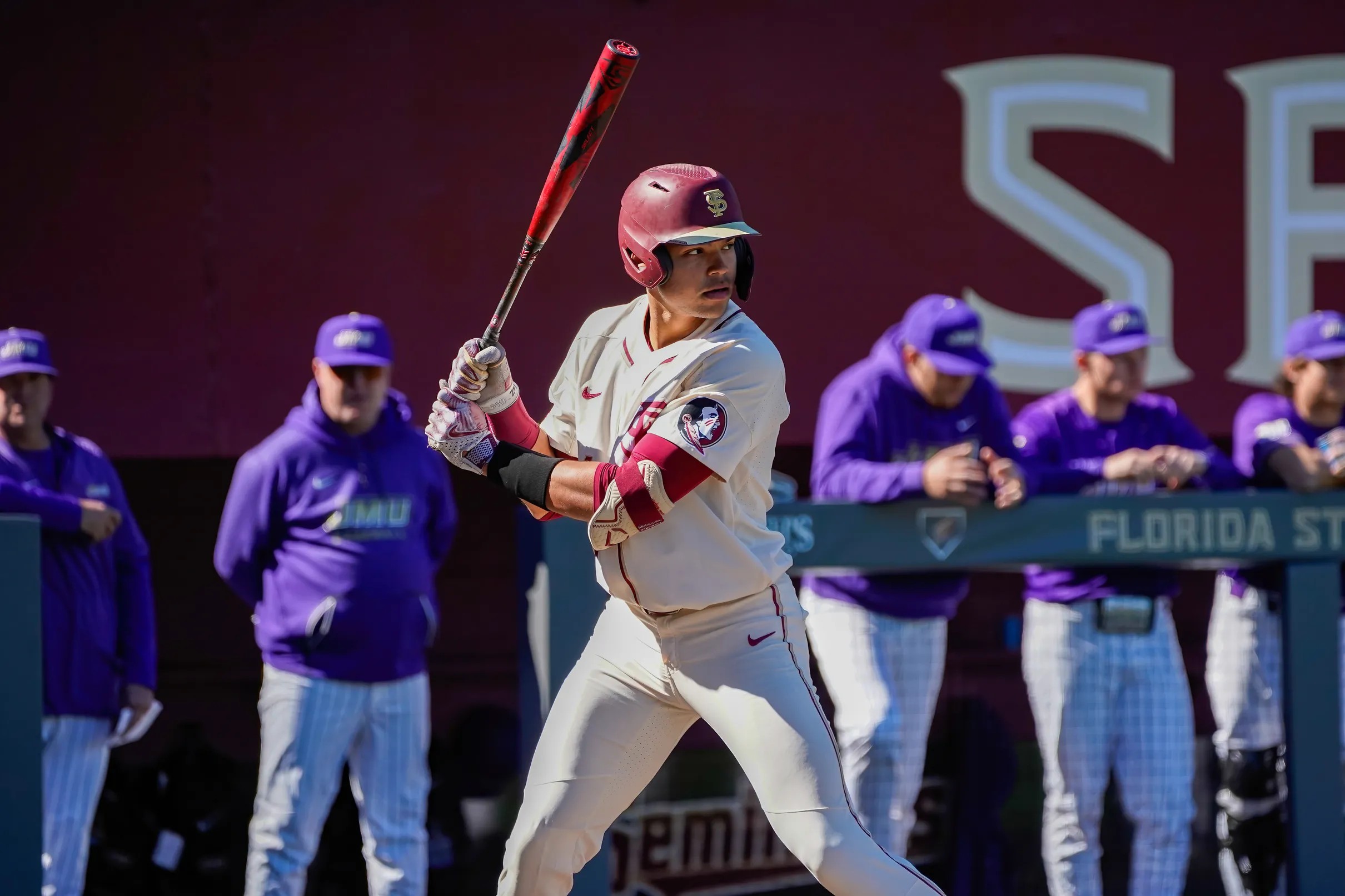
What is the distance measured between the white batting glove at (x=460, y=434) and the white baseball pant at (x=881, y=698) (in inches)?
56.5

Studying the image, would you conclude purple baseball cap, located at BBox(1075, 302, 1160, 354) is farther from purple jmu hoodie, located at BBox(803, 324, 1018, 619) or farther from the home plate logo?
the home plate logo

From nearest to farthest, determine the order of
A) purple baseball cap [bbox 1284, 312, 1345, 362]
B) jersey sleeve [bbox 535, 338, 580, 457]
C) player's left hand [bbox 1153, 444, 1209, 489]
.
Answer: jersey sleeve [bbox 535, 338, 580, 457] → player's left hand [bbox 1153, 444, 1209, 489] → purple baseball cap [bbox 1284, 312, 1345, 362]

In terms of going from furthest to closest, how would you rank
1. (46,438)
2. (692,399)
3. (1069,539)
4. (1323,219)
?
(1323,219)
(46,438)
(1069,539)
(692,399)

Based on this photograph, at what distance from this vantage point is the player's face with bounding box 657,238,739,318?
292cm

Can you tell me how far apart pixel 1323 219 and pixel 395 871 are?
3.57 meters

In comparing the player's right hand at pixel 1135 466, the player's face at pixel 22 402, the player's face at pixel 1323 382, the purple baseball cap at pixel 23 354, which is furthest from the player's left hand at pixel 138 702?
the player's face at pixel 1323 382

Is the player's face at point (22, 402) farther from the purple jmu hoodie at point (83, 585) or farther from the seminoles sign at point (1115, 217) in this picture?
the seminoles sign at point (1115, 217)

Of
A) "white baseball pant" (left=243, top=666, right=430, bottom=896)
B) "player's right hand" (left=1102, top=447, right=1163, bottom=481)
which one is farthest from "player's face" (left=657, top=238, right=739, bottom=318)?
"white baseball pant" (left=243, top=666, right=430, bottom=896)

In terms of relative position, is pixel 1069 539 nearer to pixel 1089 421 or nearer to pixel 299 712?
pixel 1089 421

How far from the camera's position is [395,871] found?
13.8 ft

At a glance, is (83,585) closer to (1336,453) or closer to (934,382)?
(934,382)

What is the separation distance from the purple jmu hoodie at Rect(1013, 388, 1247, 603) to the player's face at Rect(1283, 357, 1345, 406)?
0.43 meters

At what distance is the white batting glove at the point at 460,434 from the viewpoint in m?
2.92

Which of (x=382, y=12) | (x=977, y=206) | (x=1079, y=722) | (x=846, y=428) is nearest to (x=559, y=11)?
(x=382, y=12)
